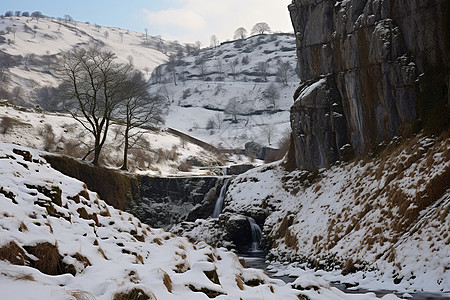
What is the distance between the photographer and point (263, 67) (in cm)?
13138

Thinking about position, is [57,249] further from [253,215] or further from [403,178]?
[253,215]

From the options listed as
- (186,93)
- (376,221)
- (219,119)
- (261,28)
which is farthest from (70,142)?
(261,28)

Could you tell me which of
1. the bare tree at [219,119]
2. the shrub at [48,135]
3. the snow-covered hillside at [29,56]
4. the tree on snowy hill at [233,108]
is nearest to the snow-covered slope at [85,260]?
the shrub at [48,135]

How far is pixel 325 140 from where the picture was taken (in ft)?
87.2

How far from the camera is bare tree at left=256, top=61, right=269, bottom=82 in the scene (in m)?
129

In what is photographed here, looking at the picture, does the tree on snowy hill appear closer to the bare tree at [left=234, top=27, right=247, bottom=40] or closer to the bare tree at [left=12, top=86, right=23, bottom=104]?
the bare tree at [left=12, top=86, right=23, bottom=104]

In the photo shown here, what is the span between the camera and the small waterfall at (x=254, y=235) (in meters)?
26.2

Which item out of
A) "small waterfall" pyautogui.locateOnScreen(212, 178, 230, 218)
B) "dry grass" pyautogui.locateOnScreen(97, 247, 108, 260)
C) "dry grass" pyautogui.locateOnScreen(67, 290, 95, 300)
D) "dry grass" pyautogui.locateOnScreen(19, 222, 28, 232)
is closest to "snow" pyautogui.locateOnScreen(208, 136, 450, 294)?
"small waterfall" pyautogui.locateOnScreen(212, 178, 230, 218)

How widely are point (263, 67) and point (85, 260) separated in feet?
421

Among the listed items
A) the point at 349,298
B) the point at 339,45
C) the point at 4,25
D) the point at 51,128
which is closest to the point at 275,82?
the point at 51,128

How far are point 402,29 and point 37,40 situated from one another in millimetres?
194171

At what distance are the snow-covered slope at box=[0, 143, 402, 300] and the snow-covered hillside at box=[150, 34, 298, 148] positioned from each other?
6951cm

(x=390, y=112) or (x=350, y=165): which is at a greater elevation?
(x=390, y=112)

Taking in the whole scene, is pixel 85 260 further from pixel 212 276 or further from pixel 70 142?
pixel 70 142
